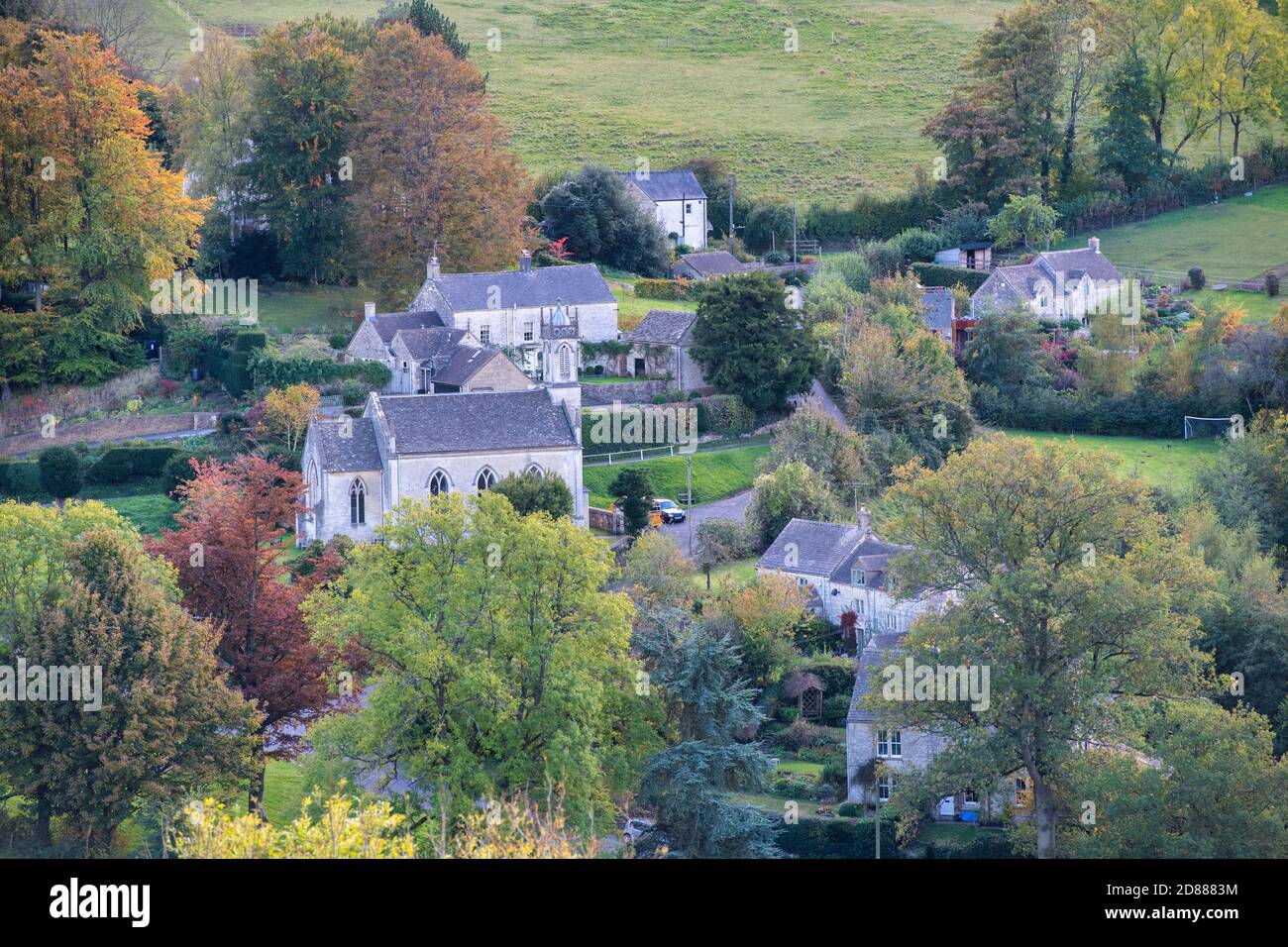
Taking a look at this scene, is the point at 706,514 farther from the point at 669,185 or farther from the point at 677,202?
the point at 669,185

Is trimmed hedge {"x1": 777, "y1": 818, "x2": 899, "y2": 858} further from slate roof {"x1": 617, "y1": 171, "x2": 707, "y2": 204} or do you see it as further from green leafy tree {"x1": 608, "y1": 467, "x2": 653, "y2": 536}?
slate roof {"x1": 617, "y1": 171, "x2": 707, "y2": 204}

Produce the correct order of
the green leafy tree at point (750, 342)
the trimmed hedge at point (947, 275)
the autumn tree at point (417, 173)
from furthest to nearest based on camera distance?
the trimmed hedge at point (947, 275)
the autumn tree at point (417, 173)
the green leafy tree at point (750, 342)

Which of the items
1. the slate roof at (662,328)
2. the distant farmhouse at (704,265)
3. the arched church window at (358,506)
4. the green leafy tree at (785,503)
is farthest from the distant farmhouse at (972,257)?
the arched church window at (358,506)

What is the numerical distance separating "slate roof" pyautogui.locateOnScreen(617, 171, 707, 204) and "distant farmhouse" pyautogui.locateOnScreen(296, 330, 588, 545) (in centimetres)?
3743

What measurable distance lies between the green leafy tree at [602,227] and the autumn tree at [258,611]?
45634 mm

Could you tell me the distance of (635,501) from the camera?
58531 mm

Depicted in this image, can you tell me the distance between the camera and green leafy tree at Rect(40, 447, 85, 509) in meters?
59.2

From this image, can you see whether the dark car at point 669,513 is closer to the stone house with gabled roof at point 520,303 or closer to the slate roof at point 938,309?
the stone house with gabled roof at point 520,303

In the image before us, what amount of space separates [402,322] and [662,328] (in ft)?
34.9

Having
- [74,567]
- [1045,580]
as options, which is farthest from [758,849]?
[74,567]

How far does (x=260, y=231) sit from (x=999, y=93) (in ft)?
128

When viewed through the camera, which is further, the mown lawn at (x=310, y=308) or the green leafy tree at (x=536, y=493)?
the mown lawn at (x=310, y=308)

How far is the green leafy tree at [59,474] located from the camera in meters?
59.2

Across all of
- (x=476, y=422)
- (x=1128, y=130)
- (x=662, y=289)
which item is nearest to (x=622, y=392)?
(x=476, y=422)
